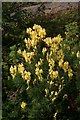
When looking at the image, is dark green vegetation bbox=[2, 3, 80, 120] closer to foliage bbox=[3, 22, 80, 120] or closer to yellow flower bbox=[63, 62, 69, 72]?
foliage bbox=[3, 22, 80, 120]

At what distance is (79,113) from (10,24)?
269 cm

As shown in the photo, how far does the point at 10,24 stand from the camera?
23.5ft

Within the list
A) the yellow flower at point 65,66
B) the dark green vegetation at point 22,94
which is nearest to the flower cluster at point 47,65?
the yellow flower at point 65,66

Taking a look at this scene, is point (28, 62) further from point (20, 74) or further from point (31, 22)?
point (31, 22)

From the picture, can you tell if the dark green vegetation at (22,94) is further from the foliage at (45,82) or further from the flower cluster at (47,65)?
the flower cluster at (47,65)

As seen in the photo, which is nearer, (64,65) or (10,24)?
(64,65)

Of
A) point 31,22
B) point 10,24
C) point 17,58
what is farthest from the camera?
point 31,22

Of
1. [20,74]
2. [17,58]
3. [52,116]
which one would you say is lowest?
[52,116]

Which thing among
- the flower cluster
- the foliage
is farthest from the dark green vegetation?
the flower cluster

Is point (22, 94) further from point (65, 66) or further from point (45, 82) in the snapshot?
point (65, 66)

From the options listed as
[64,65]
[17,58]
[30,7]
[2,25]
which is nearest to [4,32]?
[2,25]

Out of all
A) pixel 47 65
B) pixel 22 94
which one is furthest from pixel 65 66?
pixel 22 94

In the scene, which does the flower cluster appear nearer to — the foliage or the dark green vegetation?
the foliage

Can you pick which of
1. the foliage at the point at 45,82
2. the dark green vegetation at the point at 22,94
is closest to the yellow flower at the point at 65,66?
the foliage at the point at 45,82
